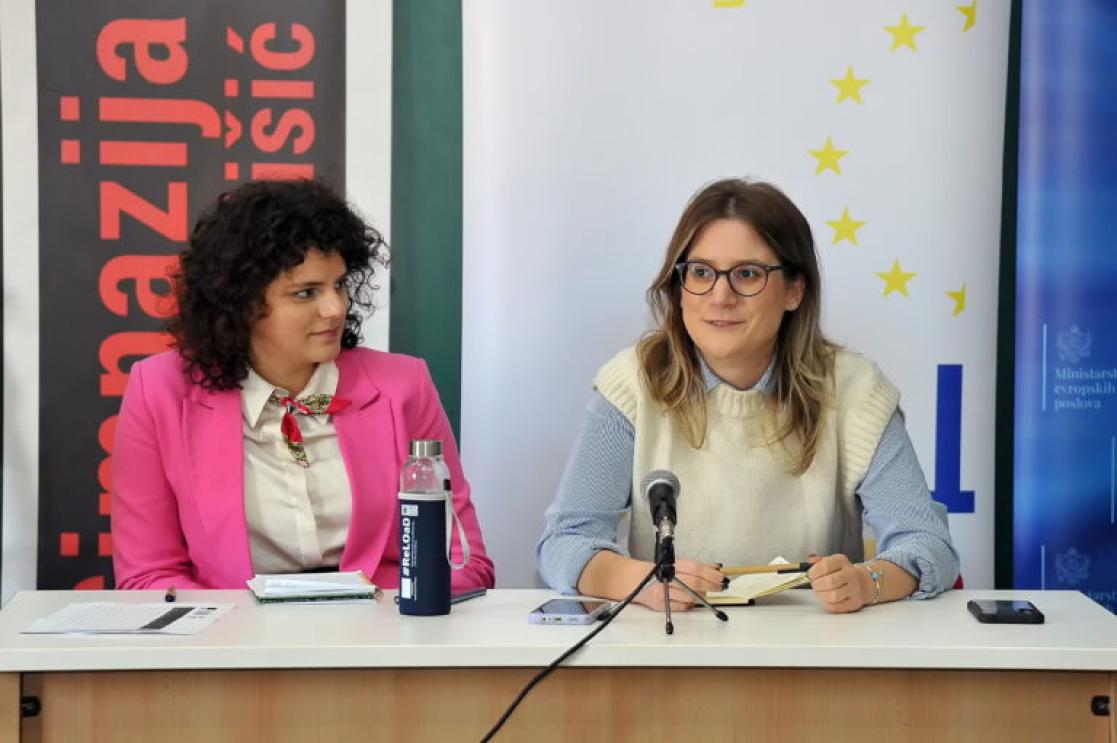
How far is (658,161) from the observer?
3.53 metres

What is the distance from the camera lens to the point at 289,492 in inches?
105

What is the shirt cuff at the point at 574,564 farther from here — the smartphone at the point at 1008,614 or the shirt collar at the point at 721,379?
the smartphone at the point at 1008,614

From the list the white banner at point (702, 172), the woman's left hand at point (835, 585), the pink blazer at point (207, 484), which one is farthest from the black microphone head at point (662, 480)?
the white banner at point (702, 172)

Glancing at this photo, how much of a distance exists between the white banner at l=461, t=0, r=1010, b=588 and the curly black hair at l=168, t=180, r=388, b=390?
31.0 inches

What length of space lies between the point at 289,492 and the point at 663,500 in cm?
103

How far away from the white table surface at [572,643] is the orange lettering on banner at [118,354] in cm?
143

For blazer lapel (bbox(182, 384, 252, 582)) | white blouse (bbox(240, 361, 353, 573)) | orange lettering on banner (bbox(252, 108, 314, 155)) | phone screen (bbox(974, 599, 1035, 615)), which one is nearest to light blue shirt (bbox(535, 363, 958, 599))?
phone screen (bbox(974, 599, 1035, 615))

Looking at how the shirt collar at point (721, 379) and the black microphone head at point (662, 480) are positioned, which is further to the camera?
the shirt collar at point (721, 379)

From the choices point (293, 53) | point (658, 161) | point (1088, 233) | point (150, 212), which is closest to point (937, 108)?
point (1088, 233)

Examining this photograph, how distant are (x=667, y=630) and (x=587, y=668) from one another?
133 millimetres

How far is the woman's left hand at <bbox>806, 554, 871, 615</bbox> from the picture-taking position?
2.05m

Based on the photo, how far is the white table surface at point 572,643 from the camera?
71.2 inches

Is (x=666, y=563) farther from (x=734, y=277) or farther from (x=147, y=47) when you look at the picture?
(x=147, y=47)

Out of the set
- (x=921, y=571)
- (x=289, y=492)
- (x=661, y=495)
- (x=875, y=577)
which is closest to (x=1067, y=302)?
(x=921, y=571)
